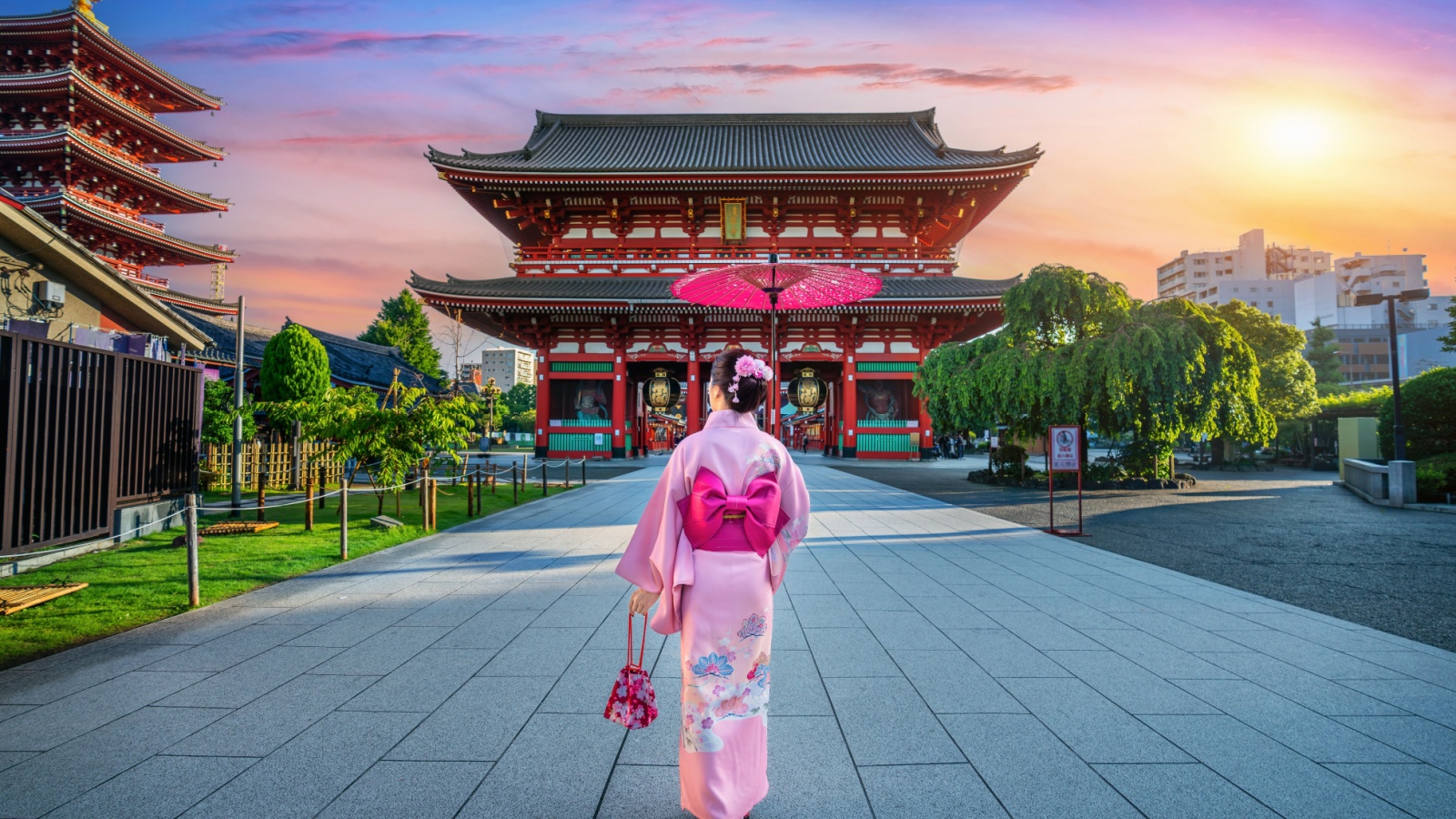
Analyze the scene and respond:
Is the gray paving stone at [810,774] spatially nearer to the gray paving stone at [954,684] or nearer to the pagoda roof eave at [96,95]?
the gray paving stone at [954,684]

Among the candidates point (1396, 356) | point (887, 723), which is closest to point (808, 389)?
point (1396, 356)

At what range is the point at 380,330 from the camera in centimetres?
4459

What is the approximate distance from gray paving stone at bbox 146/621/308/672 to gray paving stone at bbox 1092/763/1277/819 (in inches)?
184

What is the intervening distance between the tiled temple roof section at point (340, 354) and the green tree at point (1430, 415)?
25.1 m

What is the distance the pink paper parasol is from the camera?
6840 millimetres

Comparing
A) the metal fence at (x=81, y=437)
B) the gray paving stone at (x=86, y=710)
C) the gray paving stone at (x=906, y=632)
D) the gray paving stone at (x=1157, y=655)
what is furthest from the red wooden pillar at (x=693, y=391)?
the gray paving stone at (x=86, y=710)

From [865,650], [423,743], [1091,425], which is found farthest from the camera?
[1091,425]

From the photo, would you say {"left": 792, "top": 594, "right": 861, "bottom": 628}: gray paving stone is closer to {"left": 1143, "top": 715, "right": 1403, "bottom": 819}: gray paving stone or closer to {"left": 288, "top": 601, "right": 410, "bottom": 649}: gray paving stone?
{"left": 1143, "top": 715, "right": 1403, "bottom": 819}: gray paving stone

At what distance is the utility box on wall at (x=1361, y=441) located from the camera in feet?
55.4

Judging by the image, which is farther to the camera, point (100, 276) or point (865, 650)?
point (100, 276)

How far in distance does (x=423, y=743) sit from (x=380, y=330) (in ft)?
156

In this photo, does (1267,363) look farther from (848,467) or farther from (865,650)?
(865,650)

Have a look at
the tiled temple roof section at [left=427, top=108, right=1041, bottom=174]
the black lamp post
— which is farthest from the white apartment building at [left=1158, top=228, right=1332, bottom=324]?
the black lamp post

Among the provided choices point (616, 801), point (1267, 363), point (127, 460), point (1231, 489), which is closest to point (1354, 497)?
point (1231, 489)
